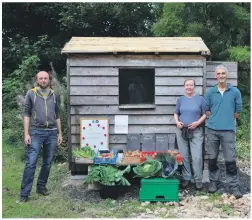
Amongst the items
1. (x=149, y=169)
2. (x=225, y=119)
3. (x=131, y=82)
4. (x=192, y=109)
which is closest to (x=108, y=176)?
(x=149, y=169)

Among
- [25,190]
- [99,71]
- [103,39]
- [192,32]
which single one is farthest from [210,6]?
[25,190]

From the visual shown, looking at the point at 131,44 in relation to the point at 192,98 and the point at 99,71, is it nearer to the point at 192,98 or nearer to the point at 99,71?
the point at 99,71

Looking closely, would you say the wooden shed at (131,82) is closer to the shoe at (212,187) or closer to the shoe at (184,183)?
the shoe at (184,183)

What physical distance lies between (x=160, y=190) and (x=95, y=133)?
1.85 meters

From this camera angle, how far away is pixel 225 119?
6.14 metres

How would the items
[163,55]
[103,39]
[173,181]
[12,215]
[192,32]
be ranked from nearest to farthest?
[12,215] < [173,181] < [163,55] < [103,39] < [192,32]

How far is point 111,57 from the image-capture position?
24.2ft

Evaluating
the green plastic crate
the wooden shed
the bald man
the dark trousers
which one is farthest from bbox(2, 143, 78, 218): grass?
the dark trousers

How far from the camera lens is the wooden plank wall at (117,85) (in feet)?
24.2

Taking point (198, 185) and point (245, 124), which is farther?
point (245, 124)

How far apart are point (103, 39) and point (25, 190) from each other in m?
3.28

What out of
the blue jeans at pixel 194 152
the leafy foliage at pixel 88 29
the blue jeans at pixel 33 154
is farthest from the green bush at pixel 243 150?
the blue jeans at pixel 33 154

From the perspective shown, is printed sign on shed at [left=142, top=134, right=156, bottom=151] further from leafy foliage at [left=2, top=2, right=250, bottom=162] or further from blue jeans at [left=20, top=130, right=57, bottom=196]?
leafy foliage at [left=2, top=2, right=250, bottom=162]

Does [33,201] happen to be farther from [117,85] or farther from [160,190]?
[117,85]
